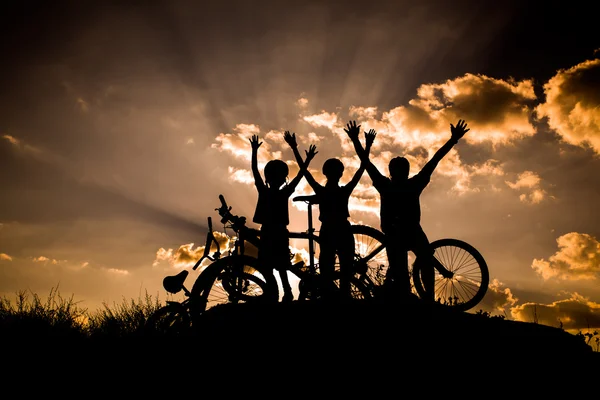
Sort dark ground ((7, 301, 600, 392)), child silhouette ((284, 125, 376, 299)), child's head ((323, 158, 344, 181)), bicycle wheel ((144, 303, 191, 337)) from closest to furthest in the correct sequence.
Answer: dark ground ((7, 301, 600, 392)), bicycle wheel ((144, 303, 191, 337)), child silhouette ((284, 125, 376, 299)), child's head ((323, 158, 344, 181))

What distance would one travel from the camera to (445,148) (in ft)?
23.9

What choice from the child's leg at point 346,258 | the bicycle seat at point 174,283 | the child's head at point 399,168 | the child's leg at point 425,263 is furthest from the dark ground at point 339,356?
the child's head at point 399,168

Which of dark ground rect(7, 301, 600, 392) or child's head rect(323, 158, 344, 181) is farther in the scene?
child's head rect(323, 158, 344, 181)

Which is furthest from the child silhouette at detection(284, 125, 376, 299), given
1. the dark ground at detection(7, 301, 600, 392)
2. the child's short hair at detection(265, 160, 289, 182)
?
the dark ground at detection(7, 301, 600, 392)

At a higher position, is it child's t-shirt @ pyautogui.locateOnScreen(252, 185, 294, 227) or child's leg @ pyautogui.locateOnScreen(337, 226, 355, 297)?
child's t-shirt @ pyautogui.locateOnScreen(252, 185, 294, 227)

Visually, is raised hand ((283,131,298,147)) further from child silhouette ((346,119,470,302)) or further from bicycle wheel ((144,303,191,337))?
bicycle wheel ((144,303,191,337))

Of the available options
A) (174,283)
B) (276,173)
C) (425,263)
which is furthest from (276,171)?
(425,263)

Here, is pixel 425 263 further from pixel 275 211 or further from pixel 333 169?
pixel 275 211

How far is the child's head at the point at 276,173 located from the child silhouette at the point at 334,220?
0.38m

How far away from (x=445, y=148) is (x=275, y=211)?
3562 millimetres

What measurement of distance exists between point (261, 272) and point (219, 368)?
5.94 feet

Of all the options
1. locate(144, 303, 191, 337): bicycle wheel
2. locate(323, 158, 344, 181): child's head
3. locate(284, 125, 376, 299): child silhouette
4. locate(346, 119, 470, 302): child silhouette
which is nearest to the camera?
locate(144, 303, 191, 337): bicycle wheel

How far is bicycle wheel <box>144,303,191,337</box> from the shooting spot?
21.2 feet

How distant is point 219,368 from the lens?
5.21 metres
